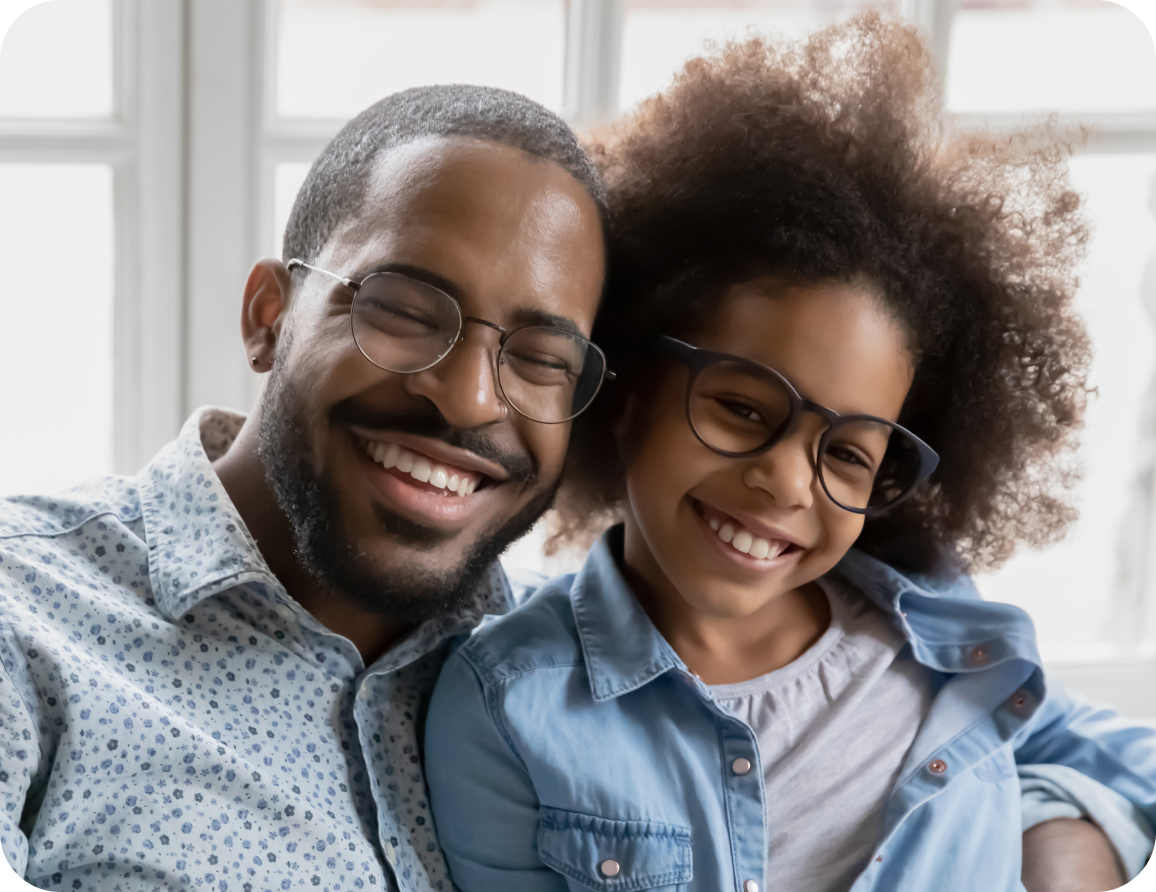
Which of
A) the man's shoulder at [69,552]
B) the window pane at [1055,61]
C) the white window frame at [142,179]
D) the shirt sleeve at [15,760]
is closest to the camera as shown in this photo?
the shirt sleeve at [15,760]

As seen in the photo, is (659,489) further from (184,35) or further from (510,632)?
(184,35)

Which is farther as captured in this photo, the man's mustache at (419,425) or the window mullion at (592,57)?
the window mullion at (592,57)

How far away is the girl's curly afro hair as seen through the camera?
1.37 meters

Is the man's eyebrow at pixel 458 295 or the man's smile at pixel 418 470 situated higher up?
the man's eyebrow at pixel 458 295

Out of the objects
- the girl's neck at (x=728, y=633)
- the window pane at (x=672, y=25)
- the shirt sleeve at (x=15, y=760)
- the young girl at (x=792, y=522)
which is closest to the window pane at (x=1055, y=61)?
the window pane at (x=672, y=25)

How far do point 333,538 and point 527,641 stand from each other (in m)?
0.30

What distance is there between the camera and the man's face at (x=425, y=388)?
1.25m

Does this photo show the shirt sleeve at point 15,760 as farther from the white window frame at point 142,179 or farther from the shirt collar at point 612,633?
the white window frame at point 142,179

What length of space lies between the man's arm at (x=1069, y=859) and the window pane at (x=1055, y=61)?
157cm

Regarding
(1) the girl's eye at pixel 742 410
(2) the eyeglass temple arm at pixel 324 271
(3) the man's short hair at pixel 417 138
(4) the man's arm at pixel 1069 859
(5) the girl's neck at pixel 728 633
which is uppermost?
(3) the man's short hair at pixel 417 138

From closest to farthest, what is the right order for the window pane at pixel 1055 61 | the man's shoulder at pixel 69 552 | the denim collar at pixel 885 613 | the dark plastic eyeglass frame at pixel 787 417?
the man's shoulder at pixel 69 552, the dark plastic eyeglass frame at pixel 787 417, the denim collar at pixel 885 613, the window pane at pixel 1055 61

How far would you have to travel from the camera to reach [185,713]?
3.95 feet

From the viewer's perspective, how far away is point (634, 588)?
60.7 inches

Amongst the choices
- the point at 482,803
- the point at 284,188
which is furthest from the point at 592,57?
the point at 482,803
